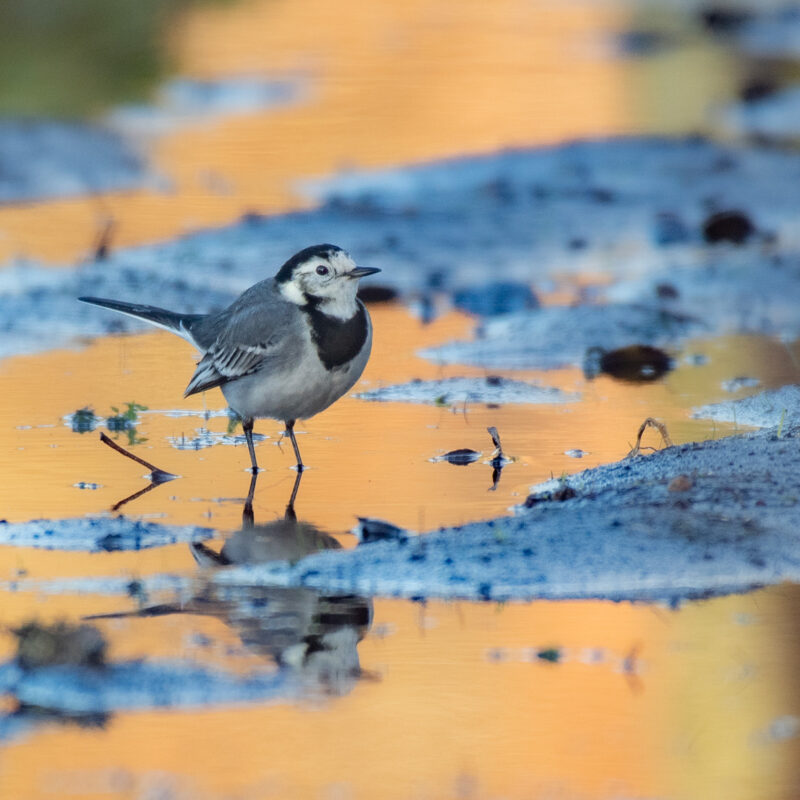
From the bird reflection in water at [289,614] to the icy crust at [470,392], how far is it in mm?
2124

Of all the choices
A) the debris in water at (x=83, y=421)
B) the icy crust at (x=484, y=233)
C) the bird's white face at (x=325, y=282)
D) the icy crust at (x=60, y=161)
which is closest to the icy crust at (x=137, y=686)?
the bird's white face at (x=325, y=282)

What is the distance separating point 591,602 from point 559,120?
12.5m

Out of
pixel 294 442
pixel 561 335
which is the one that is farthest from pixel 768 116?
pixel 294 442

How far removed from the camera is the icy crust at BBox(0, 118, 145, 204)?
14.5m

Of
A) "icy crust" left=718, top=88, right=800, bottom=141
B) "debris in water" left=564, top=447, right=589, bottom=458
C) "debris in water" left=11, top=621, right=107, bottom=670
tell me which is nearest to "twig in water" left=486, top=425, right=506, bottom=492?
"debris in water" left=564, top=447, right=589, bottom=458

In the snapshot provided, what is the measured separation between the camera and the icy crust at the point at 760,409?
748 centimetres

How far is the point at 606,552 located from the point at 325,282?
7.07 ft

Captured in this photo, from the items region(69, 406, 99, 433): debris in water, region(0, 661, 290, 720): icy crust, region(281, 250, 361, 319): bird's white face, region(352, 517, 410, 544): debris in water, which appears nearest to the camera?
region(0, 661, 290, 720): icy crust

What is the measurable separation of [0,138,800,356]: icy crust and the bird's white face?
2397mm

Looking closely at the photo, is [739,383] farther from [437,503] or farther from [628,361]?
[437,503]

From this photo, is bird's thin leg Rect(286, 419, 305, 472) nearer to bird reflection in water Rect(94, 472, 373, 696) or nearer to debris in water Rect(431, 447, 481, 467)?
debris in water Rect(431, 447, 481, 467)

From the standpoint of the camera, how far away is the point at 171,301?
10.1m

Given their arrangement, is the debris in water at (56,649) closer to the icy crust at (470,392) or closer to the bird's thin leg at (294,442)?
the bird's thin leg at (294,442)

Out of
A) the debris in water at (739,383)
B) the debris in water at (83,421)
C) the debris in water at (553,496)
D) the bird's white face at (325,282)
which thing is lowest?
the debris in water at (553,496)
